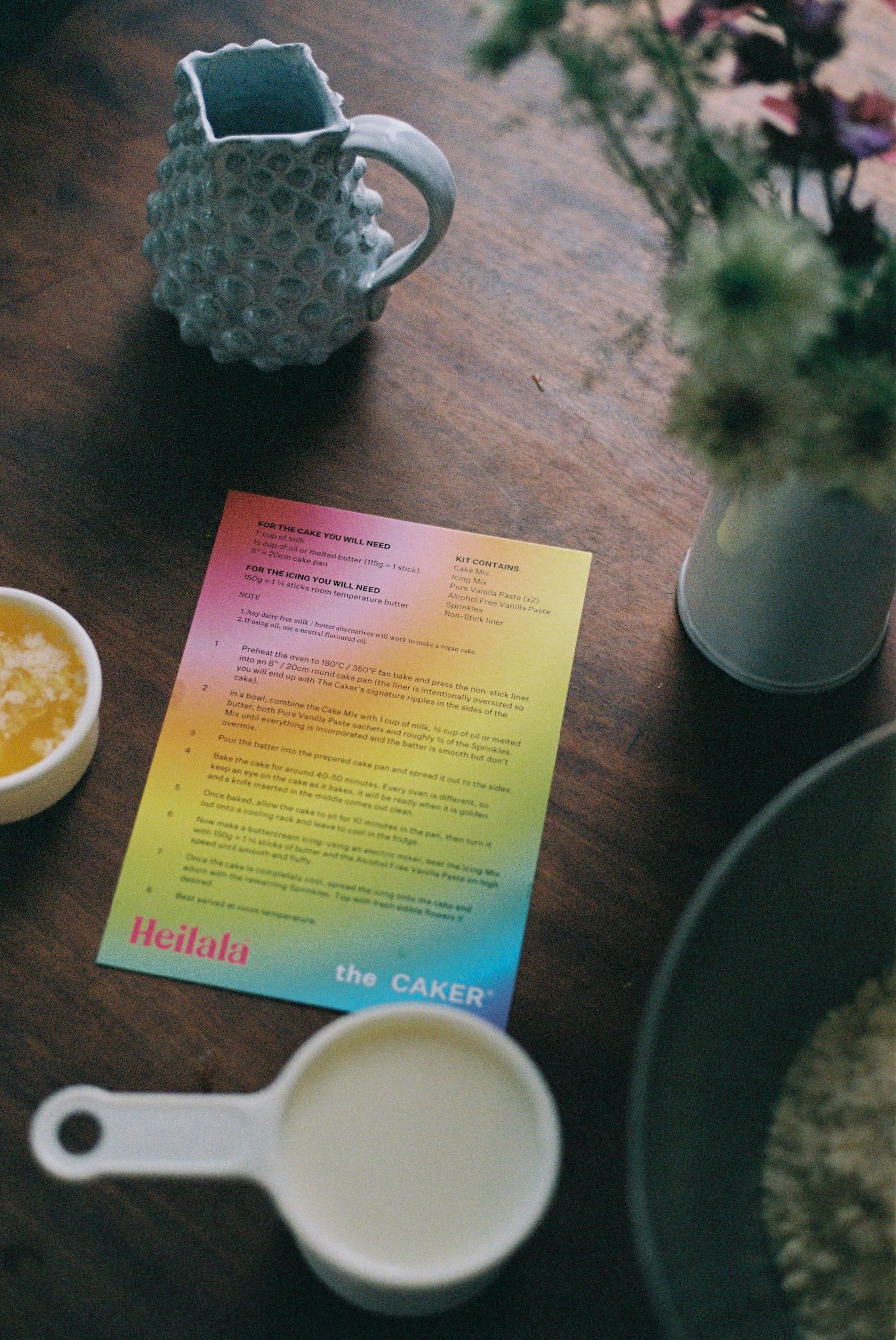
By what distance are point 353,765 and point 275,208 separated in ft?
1.06

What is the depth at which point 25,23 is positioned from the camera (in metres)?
0.81

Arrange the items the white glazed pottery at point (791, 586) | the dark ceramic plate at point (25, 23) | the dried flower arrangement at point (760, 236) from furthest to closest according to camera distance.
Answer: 1. the dark ceramic plate at point (25, 23)
2. the white glazed pottery at point (791, 586)
3. the dried flower arrangement at point (760, 236)

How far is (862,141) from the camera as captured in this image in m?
0.40

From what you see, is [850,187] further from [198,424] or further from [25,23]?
[25,23]

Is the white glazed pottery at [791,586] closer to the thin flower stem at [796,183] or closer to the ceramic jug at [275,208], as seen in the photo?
the thin flower stem at [796,183]

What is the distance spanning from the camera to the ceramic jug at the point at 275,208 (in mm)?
603

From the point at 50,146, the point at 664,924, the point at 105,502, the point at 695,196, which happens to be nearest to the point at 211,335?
the point at 105,502

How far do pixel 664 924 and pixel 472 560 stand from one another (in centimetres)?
25

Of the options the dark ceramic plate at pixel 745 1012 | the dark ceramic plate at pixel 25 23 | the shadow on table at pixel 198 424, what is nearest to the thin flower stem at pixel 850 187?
the dark ceramic plate at pixel 745 1012

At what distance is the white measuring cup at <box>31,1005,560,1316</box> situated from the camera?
1.47 feet

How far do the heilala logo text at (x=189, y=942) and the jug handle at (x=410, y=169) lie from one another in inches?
15.8

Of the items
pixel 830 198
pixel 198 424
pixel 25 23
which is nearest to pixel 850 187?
pixel 830 198

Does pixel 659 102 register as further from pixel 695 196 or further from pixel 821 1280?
pixel 821 1280

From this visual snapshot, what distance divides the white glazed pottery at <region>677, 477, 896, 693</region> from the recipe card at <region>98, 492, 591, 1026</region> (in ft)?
0.29
